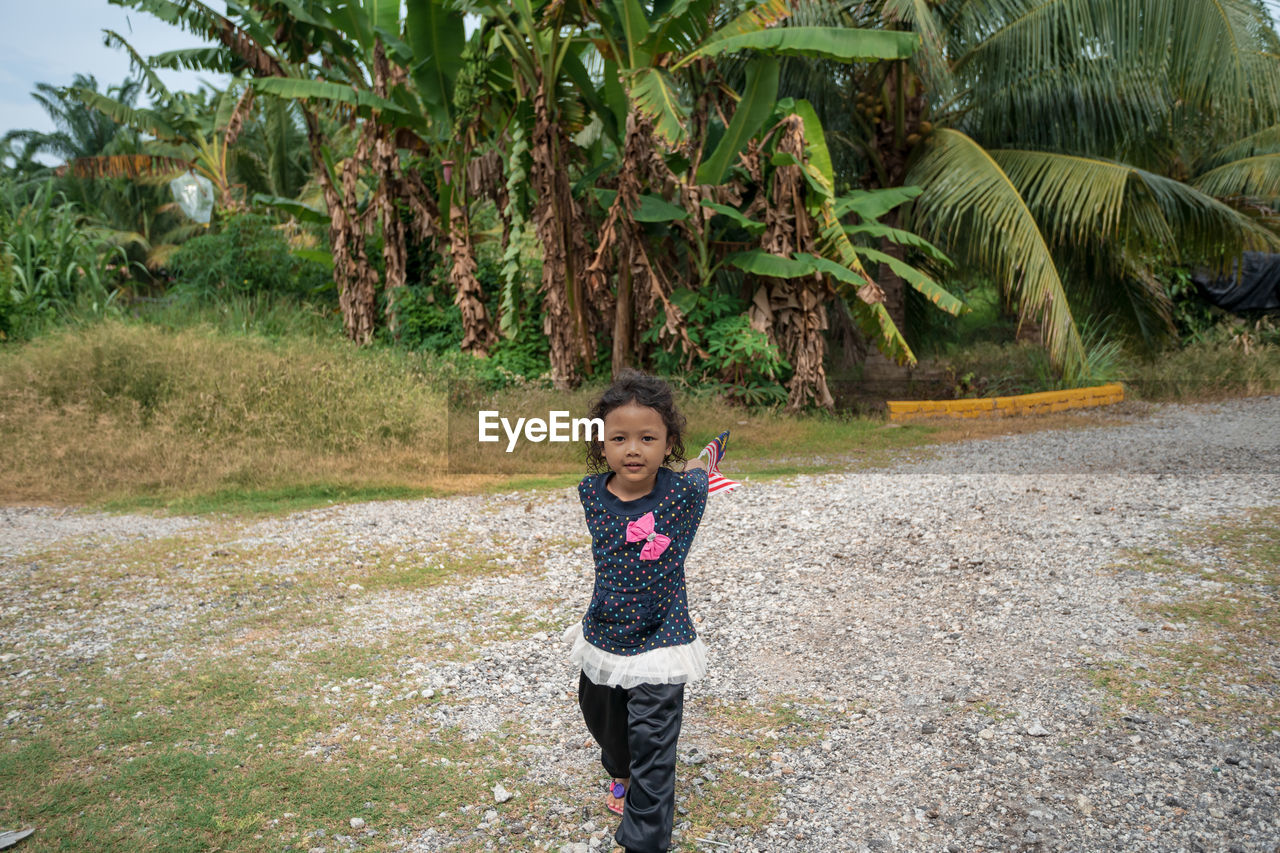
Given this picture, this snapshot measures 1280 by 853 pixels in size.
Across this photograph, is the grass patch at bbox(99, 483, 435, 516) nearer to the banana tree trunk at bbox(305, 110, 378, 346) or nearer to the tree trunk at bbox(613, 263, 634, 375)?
the tree trunk at bbox(613, 263, 634, 375)

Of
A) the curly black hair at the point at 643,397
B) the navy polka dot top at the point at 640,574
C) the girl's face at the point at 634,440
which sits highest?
the curly black hair at the point at 643,397

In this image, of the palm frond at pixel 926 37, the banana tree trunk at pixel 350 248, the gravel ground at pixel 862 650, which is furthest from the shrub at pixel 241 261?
the palm frond at pixel 926 37

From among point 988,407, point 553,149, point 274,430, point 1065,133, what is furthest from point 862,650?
point 1065,133

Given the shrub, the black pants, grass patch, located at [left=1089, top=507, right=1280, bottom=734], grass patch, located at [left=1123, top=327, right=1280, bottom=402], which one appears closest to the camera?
the black pants

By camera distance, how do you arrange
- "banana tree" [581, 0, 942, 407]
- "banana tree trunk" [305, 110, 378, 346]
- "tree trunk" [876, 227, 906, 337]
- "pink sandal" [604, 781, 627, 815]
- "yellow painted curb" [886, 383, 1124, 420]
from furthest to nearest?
1. "tree trunk" [876, 227, 906, 337]
2. "banana tree trunk" [305, 110, 378, 346]
3. "yellow painted curb" [886, 383, 1124, 420]
4. "banana tree" [581, 0, 942, 407]
5. "pink sandal" [604, 781, 627, 815]

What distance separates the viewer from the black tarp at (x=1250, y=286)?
1591cm

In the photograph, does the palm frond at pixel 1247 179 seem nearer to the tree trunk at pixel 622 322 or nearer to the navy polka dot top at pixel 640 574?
the tree trunk at pixel 622 322

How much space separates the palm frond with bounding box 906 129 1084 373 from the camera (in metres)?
10.8

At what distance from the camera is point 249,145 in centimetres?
2561

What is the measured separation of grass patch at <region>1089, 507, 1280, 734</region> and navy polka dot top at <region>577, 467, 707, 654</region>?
6.83 ft

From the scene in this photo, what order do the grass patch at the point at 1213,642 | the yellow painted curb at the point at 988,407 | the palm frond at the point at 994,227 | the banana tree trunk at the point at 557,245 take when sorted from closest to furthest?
the grass patch at the point at 1213,642
the banana tree trunk at the point at 557,245
the palm frond at the point at 994,227
the yellow painted curb at the point at 988,407

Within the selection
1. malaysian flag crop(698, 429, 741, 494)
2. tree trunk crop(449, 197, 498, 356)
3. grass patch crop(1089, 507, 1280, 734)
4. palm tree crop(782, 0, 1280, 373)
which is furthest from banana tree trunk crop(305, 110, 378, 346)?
malaysian flag crop(698, 429, 741, 494)
